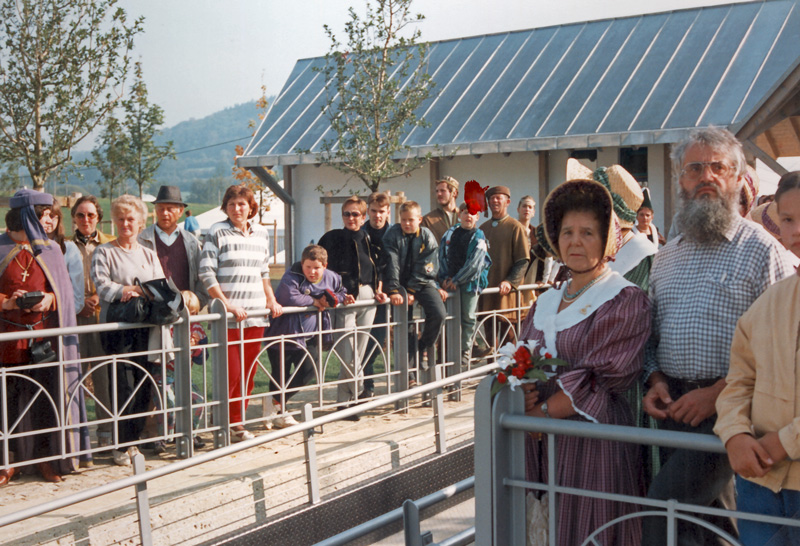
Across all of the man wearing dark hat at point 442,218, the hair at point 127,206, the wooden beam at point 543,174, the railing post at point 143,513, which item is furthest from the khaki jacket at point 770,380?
the wooden beam at point 543,174

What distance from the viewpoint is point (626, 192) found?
3738mm

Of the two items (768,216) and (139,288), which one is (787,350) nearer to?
(768,216)

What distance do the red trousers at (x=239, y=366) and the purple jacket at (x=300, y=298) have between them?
272 millimetres

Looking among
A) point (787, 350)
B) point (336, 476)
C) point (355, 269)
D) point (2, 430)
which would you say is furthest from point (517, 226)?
point (787, 350)

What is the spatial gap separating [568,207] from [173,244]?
4440 millimetres

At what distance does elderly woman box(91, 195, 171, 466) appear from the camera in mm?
6297

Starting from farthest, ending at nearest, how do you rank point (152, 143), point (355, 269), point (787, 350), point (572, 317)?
1. point (152, 143)
2. point (355, 269)
3. point (572, 317)
4. point (787, 350)

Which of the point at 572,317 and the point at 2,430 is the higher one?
the point at 572,317

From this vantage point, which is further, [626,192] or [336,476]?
[336,476]

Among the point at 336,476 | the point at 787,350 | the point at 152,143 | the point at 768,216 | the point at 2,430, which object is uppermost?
the point at 152,143

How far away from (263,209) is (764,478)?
31775 mm

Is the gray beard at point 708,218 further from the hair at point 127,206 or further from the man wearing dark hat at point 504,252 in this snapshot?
the man wearing dark hat at point 504,252

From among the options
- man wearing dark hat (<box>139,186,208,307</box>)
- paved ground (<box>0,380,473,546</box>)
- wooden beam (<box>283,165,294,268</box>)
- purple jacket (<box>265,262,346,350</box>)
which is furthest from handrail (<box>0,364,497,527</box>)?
wooden beam (<box>283,165,294,268</box>)

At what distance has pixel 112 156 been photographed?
90.4 ft
